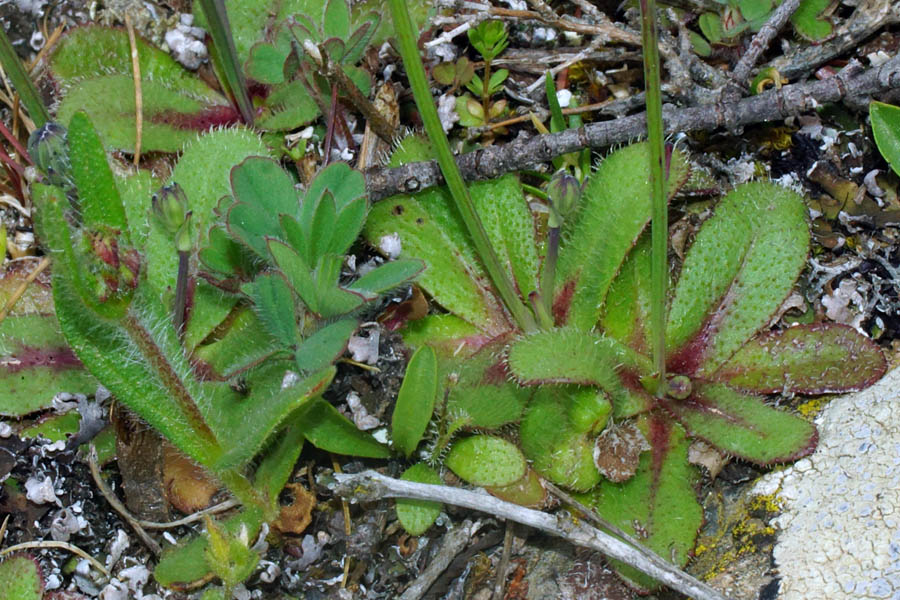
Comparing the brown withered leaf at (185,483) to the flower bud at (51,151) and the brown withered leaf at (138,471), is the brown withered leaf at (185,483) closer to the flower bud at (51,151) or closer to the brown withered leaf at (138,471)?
the brown withered leaf at (138,471)

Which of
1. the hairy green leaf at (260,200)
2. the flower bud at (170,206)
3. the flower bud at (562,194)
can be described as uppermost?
the flower bud at (170,206)

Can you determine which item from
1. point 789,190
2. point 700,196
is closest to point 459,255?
point 700,196

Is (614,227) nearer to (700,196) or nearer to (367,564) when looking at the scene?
(700,196)

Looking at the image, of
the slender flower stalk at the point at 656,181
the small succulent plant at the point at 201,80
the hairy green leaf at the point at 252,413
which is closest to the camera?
the slender flower stalk at the point at 656,181

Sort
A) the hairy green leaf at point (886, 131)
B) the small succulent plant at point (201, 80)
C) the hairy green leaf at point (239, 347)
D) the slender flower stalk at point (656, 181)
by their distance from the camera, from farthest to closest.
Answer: the small succulent plant at point (201, 80), the hairy green leaf at point (886, 131), the hairy green leaf at point (239, 347), the slender flower stalk at point (656, 181)

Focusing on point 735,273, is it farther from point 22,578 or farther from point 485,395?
point 22,578

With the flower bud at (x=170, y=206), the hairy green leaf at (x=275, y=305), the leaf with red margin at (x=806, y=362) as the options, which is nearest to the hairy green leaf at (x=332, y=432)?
the hairy green leaf at (x=275, y=305)

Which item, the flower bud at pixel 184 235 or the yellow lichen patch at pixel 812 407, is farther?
the yellow lichen patch at pixel 812 407
